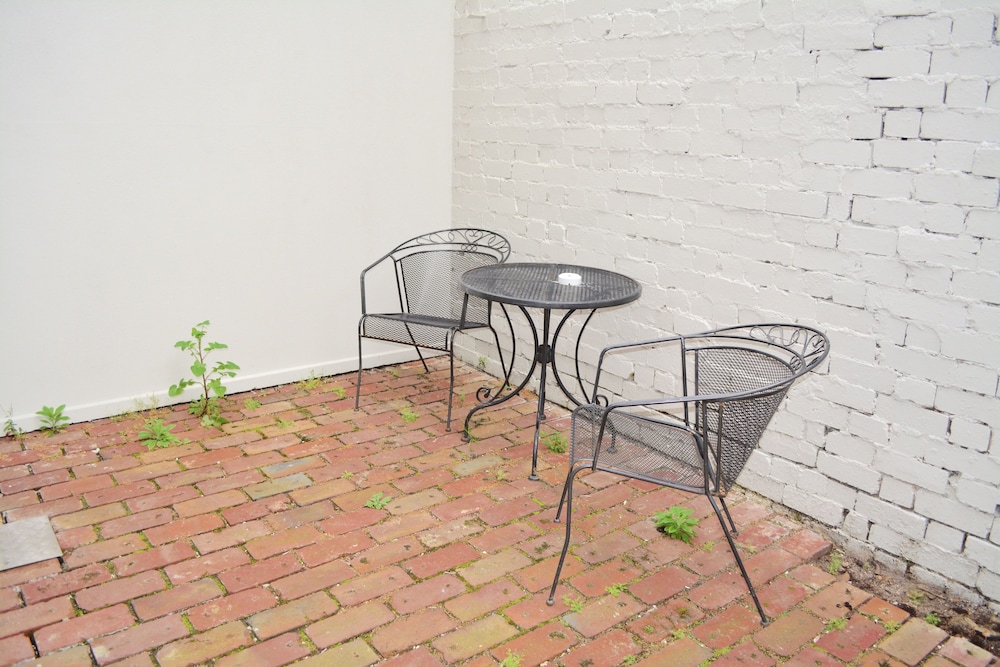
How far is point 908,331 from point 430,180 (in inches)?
118

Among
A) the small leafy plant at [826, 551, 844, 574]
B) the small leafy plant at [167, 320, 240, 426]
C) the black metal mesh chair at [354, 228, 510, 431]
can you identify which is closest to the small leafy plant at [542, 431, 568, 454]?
the black metal mesh chair at [354, 228, 510, 431]

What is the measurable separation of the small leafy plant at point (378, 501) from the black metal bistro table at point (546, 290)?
0.66m

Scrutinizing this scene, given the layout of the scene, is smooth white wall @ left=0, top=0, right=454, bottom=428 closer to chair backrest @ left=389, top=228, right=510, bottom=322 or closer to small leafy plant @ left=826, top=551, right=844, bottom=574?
chair backrest @ left=389, top=228, right=510, bottom=322

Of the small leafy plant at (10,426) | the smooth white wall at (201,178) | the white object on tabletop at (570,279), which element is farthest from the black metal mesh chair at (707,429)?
the small leafy plant at (10,426)

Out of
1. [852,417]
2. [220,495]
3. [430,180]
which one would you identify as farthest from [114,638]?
[430,180]

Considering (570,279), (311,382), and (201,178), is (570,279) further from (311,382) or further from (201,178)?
(201,178)

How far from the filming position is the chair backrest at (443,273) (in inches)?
168

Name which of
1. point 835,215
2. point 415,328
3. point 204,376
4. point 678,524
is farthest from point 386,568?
point 835,215

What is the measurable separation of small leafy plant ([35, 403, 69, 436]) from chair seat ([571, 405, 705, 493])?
8.74ft

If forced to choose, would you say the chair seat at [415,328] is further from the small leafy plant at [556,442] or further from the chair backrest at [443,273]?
the small leafy plant at [556,442]

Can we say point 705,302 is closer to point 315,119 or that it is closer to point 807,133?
point 807,133

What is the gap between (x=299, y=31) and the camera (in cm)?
409

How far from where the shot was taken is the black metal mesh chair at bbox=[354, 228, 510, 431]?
401 cm

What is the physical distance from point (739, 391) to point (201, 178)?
2934mm
